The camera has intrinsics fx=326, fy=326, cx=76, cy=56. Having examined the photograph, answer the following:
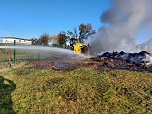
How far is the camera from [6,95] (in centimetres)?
944

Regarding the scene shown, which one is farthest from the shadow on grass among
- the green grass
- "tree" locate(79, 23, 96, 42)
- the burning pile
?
"tree" locate(79, 23, 96, 42)

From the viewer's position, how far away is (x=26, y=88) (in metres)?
9.91

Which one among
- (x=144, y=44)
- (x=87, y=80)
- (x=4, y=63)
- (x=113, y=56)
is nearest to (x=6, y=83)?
(x=87, y=80)

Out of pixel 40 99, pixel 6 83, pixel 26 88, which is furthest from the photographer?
pixel 6 83

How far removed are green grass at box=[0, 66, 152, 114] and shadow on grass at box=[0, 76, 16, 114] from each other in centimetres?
3

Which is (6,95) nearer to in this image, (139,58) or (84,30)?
(139,58)

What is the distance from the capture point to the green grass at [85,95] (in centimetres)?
781

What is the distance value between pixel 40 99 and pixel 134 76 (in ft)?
11.5

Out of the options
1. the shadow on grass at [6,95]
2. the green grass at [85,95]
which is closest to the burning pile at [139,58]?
the green grass at [85,95]

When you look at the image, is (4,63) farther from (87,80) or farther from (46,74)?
(87,80)

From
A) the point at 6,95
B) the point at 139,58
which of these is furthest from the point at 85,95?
the point at 139,58

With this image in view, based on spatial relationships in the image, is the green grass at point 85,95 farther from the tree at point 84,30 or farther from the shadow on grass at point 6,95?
the tree at point 84,30

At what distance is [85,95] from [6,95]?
2.41m

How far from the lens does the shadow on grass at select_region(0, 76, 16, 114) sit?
8023 millimetres
